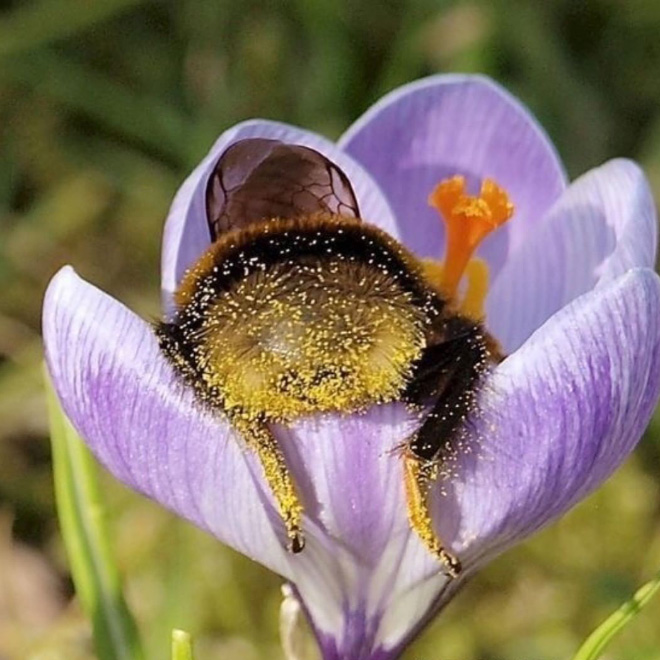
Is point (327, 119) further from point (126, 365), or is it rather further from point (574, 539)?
point (126, 365)

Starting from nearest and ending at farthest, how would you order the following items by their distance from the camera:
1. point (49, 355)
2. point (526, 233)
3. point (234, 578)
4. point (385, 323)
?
point (385, 323) < point (49, 355) < point (526, 233) < point (234, 578)

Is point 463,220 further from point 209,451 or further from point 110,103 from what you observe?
point 110,103

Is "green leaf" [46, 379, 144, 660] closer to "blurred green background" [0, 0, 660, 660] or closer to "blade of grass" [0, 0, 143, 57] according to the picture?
"blurred green background" [0, 0, 660, 660]

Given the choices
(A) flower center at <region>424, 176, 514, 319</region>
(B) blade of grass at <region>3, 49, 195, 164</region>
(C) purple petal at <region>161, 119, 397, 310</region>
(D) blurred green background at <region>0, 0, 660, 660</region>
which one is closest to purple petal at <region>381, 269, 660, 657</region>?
(A) flower center at <region>424, 176, 514, 319</region>

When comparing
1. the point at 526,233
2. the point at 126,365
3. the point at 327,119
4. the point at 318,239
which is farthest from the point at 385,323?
the point at 327,119

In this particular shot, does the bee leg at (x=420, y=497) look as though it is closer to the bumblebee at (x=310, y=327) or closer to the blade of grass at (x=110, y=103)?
the bumblebee at (x=310, y=327)

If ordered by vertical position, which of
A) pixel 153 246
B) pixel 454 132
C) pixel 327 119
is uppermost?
pixel 454 132

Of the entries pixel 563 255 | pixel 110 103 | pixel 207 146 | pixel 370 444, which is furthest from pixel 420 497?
pixel 110 103
